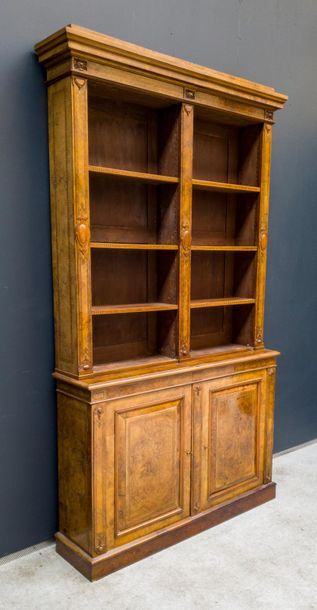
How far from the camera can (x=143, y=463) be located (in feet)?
6.49

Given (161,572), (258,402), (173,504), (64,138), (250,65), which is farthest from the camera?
→ (250,65)

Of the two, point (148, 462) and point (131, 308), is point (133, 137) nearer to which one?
point (131, 308)

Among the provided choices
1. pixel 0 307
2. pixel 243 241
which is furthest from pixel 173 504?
pixel 243 241

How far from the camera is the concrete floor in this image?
5.68 feet

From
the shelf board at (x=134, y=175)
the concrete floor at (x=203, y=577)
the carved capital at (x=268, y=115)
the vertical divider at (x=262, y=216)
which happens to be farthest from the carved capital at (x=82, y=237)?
the concrete floor at (x=203, y=577)

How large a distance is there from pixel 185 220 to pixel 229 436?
3.31ft

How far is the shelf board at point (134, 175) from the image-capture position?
5.90ft

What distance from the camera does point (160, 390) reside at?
6.57 feet

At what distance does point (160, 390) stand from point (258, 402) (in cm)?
64

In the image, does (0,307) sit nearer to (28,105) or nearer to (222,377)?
(28,105)

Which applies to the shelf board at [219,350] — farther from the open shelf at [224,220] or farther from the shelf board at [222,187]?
the shelf board at [222,187]

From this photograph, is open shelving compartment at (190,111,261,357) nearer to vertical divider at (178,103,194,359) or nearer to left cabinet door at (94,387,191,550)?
vertical divider at (178,103,194,359)

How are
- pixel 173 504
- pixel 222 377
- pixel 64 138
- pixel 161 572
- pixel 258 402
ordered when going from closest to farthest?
pixel 64 138 < pixel 161 572 < pixel 173 504 < pixel 222 377 < pixel 258 402

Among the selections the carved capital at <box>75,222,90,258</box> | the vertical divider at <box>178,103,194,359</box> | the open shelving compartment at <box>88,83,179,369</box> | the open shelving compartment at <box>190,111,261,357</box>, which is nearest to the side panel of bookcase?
the carved capital at <box>75,222,90,258</box>
